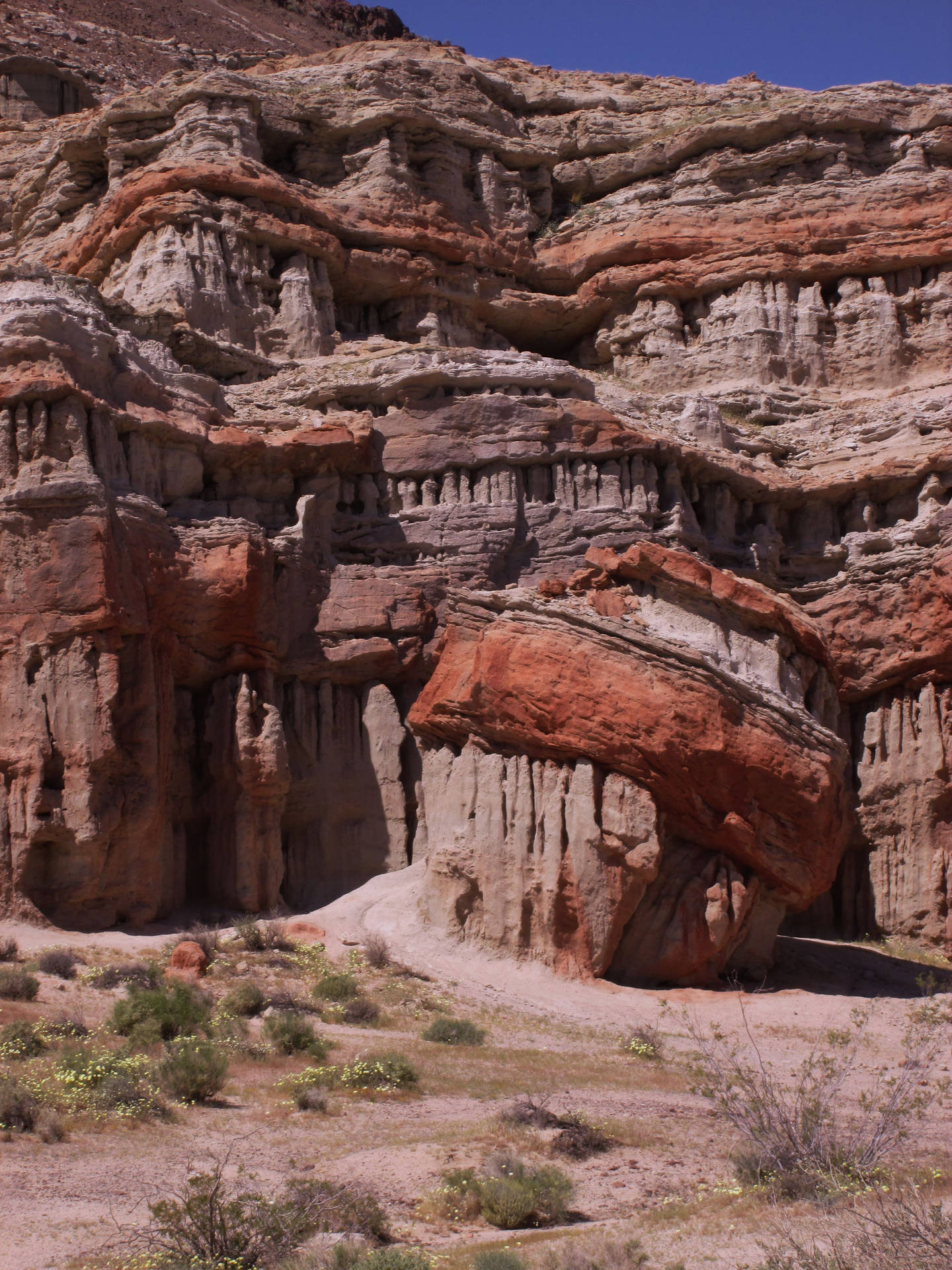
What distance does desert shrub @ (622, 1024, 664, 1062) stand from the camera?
1653cm

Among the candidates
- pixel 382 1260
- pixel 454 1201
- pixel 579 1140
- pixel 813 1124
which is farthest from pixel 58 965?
pixel 813 1124

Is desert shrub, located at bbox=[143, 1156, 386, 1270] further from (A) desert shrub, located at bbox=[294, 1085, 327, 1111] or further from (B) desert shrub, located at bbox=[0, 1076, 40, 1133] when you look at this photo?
(A) desert shrub, located at bbox=[294, 1085, 327, 1111]

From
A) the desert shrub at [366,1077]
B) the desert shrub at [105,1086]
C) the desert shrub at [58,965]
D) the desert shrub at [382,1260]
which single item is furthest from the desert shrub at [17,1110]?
the desert shrub at [58,965]

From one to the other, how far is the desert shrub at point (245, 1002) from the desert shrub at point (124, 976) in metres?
1.00

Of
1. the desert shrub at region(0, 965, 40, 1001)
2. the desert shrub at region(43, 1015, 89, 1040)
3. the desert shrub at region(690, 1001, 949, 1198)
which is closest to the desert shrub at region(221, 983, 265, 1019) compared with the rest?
the desert shrub at region(43, 1015, 89, 1040)

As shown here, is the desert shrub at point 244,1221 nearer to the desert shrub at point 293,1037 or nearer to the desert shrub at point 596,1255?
the desert shrub at point 596,1255

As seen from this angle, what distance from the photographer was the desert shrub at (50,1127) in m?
11.9

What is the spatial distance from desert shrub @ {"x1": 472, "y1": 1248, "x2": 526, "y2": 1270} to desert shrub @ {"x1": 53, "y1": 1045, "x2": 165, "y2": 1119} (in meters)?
4.29

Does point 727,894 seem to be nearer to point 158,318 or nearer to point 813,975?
point 813,975

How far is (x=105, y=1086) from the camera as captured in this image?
13031 mm

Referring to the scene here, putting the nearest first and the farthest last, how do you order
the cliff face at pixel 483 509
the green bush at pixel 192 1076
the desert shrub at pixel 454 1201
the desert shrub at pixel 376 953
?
the desert shrub at pixel 454 1201 → the green bush at pixel 192 1076 → the desert shrub at pixel 376 953 → the cliff face at pixel 483 509

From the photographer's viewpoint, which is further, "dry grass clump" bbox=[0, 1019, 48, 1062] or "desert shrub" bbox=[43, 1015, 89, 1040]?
"desert shrub" bbox=[43, 1015, 89, 1040]

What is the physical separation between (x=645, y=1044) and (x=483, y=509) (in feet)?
41.3

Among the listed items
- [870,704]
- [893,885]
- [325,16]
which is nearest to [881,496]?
[870,704]
